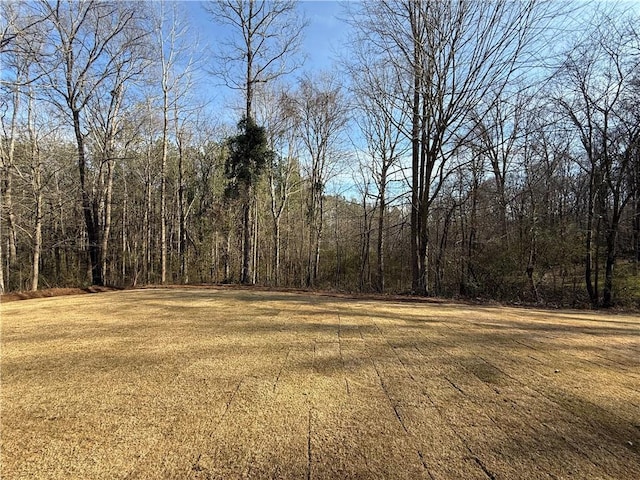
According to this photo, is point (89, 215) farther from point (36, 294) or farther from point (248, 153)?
point (36, 294)

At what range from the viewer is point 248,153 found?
13641 mm

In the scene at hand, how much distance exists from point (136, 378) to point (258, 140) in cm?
1245

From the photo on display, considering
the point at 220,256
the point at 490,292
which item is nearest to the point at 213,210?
the point at 220,256

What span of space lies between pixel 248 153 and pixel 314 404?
1269cm

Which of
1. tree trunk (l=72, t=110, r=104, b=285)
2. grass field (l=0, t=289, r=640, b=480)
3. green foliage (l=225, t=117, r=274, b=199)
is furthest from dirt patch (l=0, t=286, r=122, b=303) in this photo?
green foliage (l=225, t=117, r=274, b=199)

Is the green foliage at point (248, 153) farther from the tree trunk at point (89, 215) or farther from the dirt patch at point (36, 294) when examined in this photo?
the dirt patch at point (36, 294)

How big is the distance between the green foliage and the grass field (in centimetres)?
1049

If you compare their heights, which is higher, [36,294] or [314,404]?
[36,294]

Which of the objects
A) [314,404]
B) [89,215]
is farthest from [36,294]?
[314,404]

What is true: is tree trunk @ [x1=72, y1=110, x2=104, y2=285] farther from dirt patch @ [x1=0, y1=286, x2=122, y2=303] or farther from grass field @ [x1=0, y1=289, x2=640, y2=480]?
grass field @ [x1=0, y1=289, x2=640, y2=480]

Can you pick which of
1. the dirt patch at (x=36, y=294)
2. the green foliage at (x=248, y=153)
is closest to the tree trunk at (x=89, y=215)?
the dirt patch at (x=36, y=294)

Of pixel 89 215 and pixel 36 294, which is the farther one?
pixel 89 215

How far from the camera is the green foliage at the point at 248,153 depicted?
13641 millimetres

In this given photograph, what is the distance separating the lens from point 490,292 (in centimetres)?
1266
